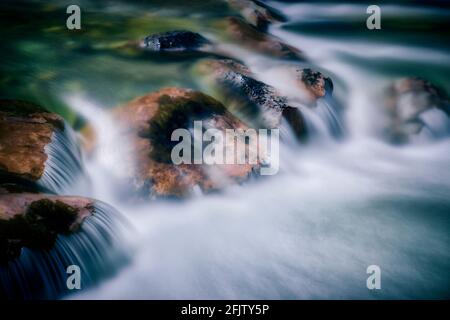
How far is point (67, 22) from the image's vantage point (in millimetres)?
8820

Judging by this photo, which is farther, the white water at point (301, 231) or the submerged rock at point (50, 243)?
the white water at point (301, 231)

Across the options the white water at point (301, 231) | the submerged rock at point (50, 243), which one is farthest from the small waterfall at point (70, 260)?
the white water at point (301, 231)

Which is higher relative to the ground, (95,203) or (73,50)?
(73,50)

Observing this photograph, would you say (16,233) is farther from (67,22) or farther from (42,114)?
(67,22)

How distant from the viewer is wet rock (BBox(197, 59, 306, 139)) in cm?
662

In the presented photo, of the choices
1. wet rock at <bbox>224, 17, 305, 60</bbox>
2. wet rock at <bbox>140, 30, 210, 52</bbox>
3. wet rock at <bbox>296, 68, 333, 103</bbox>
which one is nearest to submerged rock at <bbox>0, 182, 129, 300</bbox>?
wet rock at <bbox>296, 68, 333, 103</bbox>

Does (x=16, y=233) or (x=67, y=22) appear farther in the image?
(x=67, y=22)

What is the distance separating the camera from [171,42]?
807cm

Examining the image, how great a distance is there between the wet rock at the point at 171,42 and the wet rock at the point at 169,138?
187 centimetres

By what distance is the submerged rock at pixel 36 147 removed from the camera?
4730 millimetres

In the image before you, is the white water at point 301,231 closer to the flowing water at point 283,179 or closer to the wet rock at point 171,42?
the flowing water at point 283,179

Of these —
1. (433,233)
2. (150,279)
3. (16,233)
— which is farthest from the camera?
(433,233)
